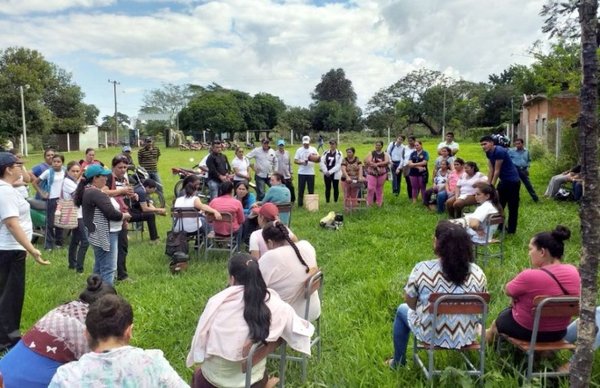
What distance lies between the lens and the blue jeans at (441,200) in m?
9.45

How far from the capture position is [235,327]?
279cm

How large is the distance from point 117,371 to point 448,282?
2.11 m

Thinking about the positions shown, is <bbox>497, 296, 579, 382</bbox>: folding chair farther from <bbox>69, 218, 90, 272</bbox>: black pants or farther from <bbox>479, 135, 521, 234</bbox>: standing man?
<bbox>69, 218, 90, 272</bbox>: black pants

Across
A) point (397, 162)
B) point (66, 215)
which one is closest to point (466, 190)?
point (397, 162)

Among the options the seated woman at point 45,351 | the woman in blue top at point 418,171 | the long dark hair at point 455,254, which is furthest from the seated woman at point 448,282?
the woman in blue top at point 418,171

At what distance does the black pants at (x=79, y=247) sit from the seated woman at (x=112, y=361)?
464cm

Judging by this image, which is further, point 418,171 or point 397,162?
point 397,162

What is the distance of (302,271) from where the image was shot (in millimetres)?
3793

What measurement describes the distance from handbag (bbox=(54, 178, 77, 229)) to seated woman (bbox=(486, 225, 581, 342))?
5.58m

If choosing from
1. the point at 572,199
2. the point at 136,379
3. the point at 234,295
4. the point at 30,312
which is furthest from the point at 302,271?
the point at 572,199

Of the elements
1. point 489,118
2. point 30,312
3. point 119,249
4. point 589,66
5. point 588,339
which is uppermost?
point 489,118

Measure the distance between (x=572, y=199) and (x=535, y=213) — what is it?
5.44ft

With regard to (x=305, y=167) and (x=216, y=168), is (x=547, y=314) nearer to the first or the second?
(x=216, y=168)

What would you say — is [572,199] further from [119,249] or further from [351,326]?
[119,249]
